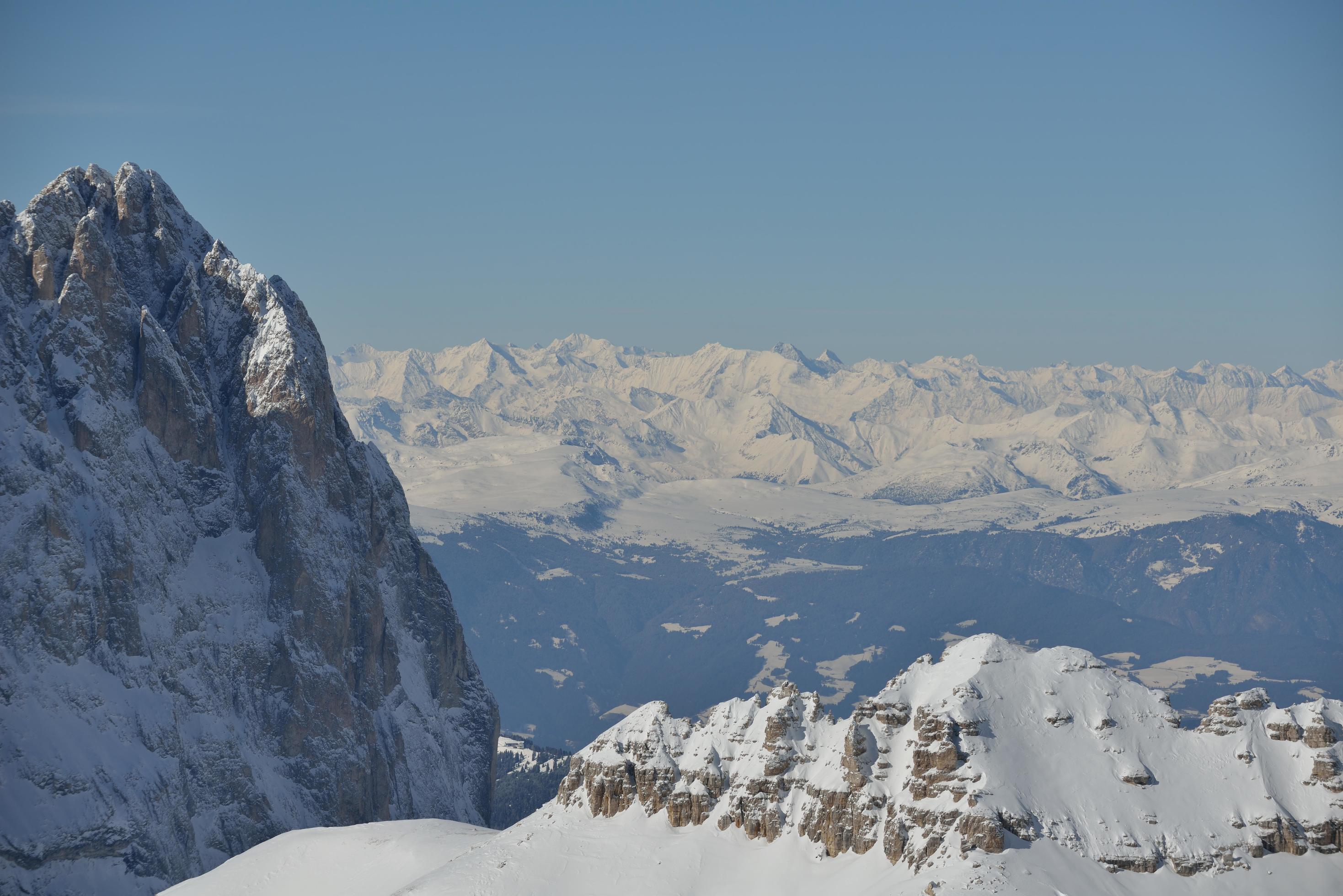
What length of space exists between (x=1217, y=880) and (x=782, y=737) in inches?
2354

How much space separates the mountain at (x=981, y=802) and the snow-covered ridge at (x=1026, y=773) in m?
0.25

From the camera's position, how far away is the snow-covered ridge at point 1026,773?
165 m

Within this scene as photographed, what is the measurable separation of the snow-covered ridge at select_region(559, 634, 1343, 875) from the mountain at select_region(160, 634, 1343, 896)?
0.81 ft

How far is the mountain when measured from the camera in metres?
162

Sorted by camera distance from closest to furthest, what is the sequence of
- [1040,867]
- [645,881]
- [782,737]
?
1. [1040,867]
2. [645,881]
3. [782,737]

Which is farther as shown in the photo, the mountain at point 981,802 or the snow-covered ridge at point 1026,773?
the snow-covered ridge at point 1026,773

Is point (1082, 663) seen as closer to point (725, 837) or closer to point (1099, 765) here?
point (1099, 765)

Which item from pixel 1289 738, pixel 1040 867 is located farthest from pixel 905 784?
pixel 1289 738

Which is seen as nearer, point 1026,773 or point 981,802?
point 981,802

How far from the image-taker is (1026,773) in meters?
171

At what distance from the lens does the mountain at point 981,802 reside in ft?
533

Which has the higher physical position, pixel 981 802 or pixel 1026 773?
pixel 1026 773

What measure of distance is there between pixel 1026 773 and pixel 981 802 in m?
9.60

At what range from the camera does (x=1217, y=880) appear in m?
161
